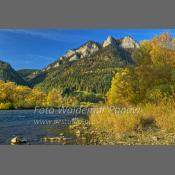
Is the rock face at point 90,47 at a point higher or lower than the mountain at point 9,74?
higher

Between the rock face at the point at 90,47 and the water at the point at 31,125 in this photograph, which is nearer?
the water at the point at 31,125

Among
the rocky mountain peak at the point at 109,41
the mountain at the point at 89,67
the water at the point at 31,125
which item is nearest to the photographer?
the water at the point at 31,125

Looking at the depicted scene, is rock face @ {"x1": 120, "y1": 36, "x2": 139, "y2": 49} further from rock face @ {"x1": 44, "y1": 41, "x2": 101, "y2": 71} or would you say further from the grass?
the grass

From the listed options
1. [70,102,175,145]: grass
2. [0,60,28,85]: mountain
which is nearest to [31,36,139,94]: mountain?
[0,60,28,85]: mountain

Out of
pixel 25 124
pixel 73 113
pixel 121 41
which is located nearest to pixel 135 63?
pixel 121 41

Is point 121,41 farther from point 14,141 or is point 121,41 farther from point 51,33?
point 14,141

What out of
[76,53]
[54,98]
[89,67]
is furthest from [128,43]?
[54,98]

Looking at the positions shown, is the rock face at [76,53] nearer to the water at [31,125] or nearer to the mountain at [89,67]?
the mountain at [89,67]

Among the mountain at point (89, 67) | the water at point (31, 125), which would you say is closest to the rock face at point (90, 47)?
the mountain at point (89, 67)
